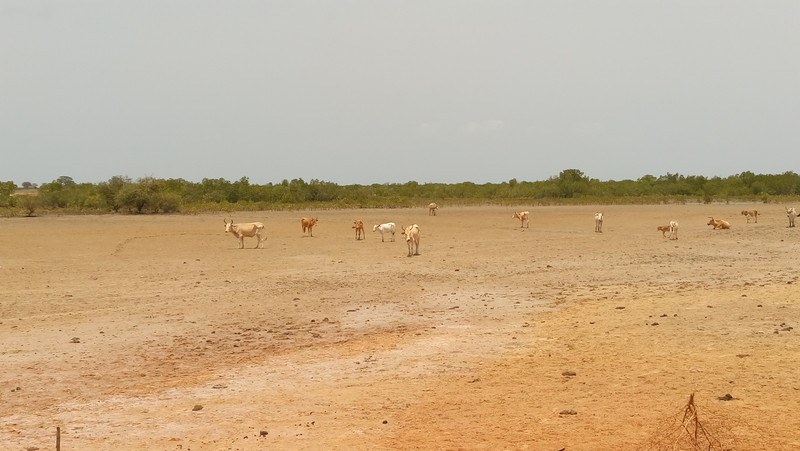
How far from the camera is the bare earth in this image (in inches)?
299

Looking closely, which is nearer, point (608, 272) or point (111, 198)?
point (608, 272)

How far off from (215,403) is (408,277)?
10.4 metres

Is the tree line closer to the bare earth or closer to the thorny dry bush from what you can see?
the bare earth

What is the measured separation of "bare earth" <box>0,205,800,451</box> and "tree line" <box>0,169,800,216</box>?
41619 mm

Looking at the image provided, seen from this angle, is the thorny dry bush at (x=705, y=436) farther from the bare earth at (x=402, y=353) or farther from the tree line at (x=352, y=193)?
the tree line at (x=352, y=193)

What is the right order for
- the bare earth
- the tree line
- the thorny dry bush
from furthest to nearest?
the tree line
the bare earth
the thorny dry bush

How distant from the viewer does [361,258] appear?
23.7 m

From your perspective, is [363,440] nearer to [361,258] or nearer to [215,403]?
[215,403]

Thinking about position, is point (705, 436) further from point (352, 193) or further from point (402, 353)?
point (352, 193)

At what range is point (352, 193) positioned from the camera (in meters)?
84.6

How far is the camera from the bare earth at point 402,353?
758 centimetres

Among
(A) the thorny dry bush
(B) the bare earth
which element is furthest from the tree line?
(A) the thorny dry bush

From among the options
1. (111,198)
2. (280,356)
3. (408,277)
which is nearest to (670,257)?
(408,277)

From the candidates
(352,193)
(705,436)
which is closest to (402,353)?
(705,436)
